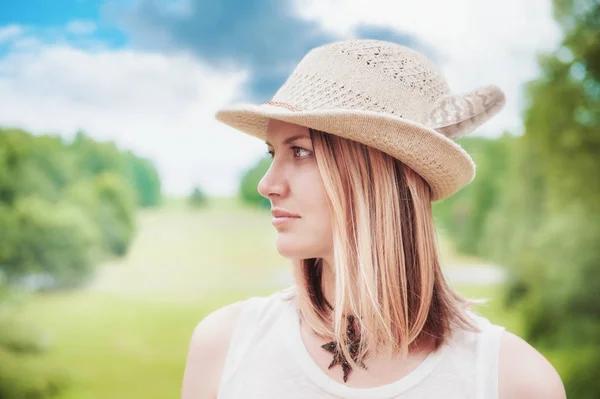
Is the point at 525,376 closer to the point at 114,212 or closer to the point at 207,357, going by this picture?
the point at 207,357

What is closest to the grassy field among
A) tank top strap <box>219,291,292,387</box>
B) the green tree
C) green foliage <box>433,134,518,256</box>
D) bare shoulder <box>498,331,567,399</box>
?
green foliage <box>433,134,518,256</box>

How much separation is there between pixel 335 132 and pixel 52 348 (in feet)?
7.90

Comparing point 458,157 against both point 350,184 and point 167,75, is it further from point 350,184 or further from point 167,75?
point 167,75

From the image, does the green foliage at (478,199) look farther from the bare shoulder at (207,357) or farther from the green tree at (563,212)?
the bare shoulder at (207,357)

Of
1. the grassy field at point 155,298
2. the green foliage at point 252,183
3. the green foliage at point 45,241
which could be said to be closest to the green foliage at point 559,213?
the green foliage at point 252,183

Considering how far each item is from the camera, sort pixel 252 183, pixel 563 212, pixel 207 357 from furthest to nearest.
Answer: pixel 563 212, pixel 252 183, pixel 207 357

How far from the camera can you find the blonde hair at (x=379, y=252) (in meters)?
0.87

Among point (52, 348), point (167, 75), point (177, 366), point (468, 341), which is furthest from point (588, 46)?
point (52, 348)

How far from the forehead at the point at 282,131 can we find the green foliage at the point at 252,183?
181 centimetres

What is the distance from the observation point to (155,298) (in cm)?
278

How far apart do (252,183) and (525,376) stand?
6.75 ft

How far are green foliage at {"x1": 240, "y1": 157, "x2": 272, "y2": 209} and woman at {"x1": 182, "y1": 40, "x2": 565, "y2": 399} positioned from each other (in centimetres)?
181

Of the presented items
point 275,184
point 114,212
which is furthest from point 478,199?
point 275,184

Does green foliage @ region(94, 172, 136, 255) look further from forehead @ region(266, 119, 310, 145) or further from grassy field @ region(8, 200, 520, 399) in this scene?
forehead @ region(266, 119, 310, 145)
